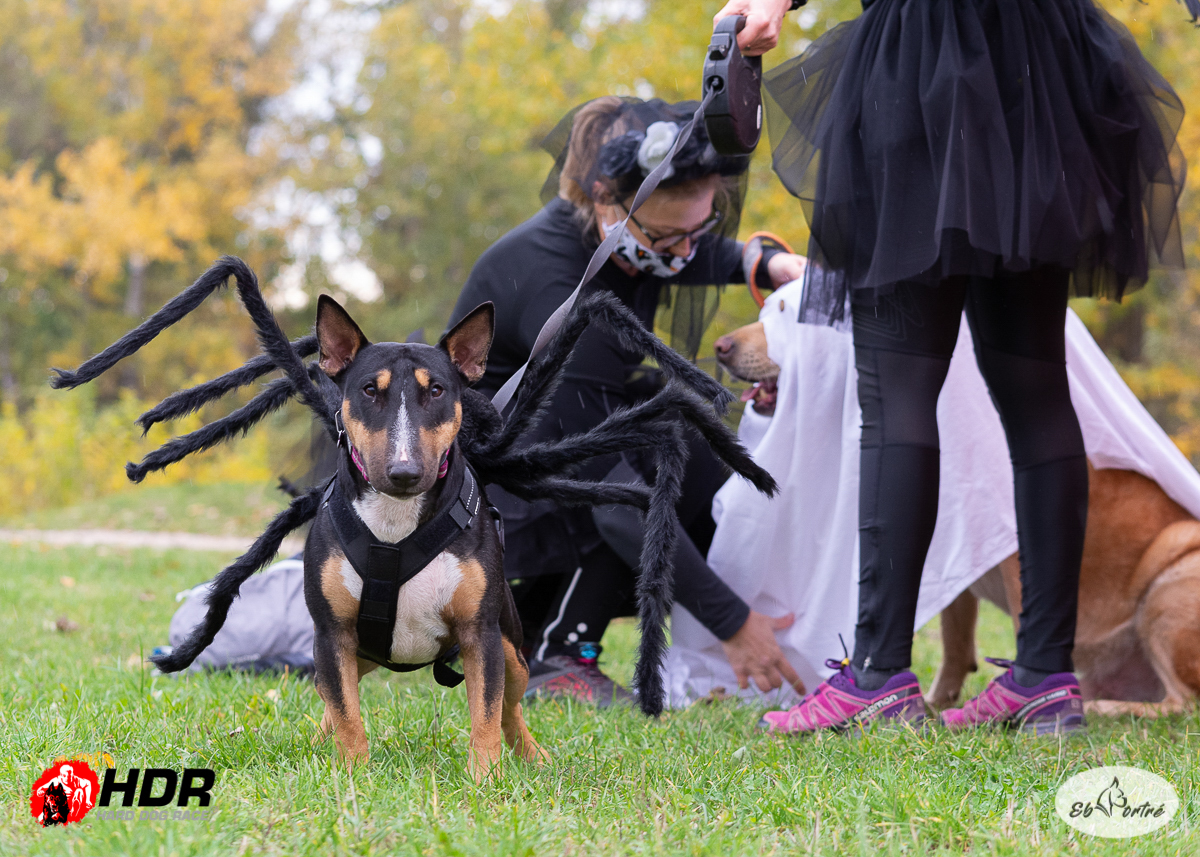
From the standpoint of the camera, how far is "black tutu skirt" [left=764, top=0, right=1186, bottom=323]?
8.27ft

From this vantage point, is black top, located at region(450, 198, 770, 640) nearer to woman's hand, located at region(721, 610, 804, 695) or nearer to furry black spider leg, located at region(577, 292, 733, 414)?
woman's hand, located at region(721, 610, 804, 695)

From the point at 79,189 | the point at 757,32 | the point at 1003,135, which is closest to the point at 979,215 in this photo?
the point at 1003,135

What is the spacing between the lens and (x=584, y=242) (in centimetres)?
348

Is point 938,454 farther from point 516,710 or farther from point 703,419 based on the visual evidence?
point 516,710

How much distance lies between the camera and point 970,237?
8.03 feet

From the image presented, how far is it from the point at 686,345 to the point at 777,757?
178 cm

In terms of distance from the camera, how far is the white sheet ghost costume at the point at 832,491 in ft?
11.2

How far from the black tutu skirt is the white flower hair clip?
0.47 metres

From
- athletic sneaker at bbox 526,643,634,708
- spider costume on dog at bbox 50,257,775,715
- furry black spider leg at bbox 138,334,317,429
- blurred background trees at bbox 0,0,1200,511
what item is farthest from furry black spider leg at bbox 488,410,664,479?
blurred background trees at bbox 0,0,1200,511

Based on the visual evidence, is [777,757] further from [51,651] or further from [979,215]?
[51,651]

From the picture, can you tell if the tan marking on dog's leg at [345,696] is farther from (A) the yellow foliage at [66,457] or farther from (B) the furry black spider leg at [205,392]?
(A) the yellow foliage at [66,457]

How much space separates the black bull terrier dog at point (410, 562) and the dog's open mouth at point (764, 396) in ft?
5.82

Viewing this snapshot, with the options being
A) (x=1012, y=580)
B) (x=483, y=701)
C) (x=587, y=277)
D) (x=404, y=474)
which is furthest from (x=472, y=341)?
(x=1012, y=580)

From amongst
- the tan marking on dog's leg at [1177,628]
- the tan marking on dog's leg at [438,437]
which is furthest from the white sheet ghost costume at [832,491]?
the tan marking on dog's leg at [438,437]
